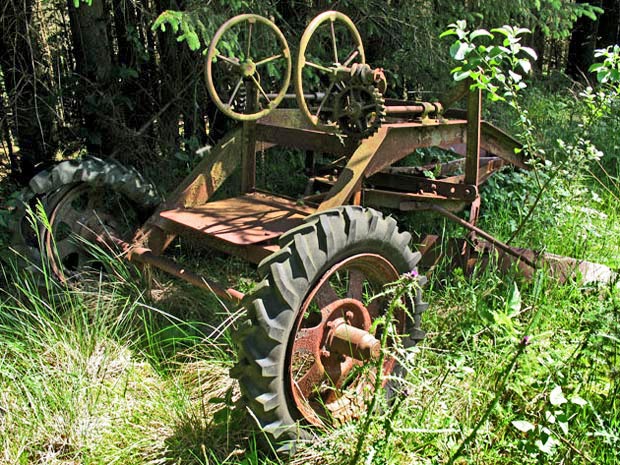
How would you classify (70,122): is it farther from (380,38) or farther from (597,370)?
(597,370)

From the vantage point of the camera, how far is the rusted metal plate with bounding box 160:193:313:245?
9.79ft

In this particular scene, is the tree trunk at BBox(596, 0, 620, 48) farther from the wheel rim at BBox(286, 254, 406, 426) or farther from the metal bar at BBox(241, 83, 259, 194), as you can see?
the wheel rim at BBox(286, 254, 406, 426)

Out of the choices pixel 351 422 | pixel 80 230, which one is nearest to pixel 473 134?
pixel 351 422

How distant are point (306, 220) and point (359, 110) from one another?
2.24 ft

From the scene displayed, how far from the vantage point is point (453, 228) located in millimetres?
4789

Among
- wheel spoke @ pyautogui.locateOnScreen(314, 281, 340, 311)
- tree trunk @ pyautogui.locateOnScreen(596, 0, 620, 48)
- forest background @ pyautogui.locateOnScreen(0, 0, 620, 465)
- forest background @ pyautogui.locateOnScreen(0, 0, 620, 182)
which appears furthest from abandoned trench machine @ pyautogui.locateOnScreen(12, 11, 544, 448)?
tree trunk @ pyautogui.locateOnScreen(596, 0, 620, 48)

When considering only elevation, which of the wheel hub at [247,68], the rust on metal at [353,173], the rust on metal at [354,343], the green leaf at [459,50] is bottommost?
the rust on metal at [354,343]

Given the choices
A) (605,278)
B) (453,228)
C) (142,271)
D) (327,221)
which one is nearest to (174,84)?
(142,271)

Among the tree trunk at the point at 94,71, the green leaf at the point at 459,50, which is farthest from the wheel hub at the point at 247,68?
the tree trunk at the point at 94,71

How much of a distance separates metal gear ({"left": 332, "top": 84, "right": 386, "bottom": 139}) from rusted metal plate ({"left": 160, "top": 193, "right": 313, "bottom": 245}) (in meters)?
0.53

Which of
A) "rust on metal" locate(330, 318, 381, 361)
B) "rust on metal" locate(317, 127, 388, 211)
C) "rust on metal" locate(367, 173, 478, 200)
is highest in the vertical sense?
"rust on metal" locate(317, 127, 388, 211)

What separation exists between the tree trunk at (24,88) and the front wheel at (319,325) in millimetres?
2472

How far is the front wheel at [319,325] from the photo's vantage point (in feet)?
Result: 7.63

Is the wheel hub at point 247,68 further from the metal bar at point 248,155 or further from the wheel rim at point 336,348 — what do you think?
the wheel rim at point 336,348
